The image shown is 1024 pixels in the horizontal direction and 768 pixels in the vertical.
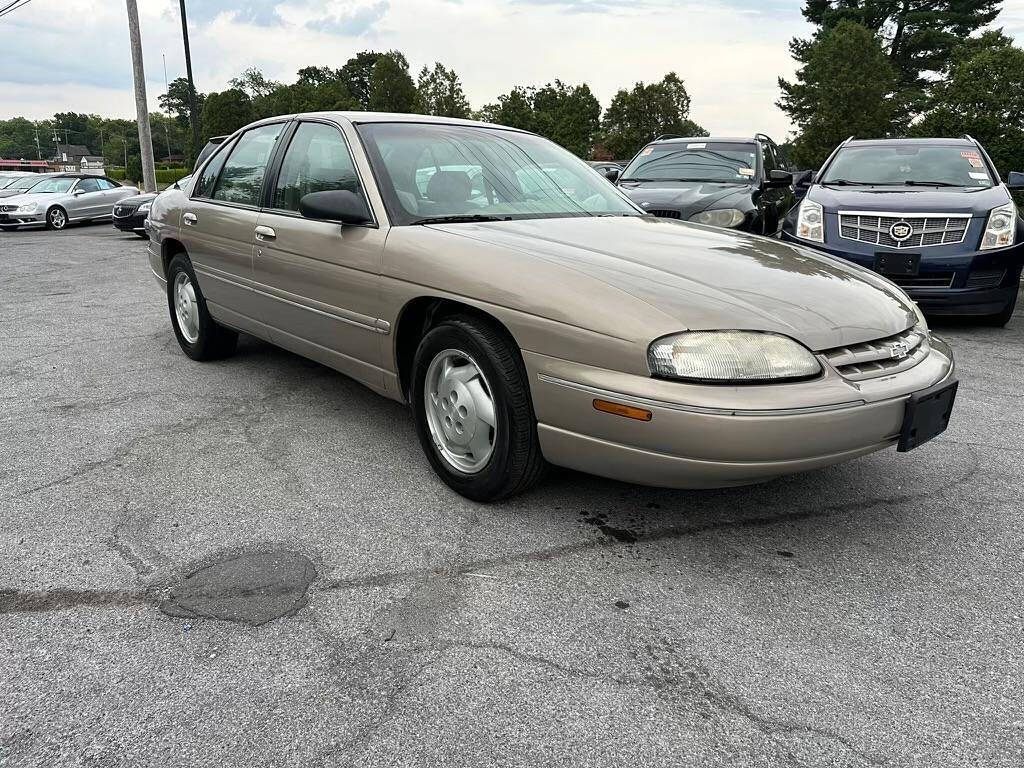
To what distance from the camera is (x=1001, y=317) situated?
21.6 ft

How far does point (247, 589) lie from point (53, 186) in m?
20.7

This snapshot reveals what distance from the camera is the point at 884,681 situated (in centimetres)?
205

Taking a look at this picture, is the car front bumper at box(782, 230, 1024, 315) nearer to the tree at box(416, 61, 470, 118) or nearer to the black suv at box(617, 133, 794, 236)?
the black suv at box(617, 133, 794, 236)

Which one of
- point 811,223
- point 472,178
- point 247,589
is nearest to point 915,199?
point 811,223

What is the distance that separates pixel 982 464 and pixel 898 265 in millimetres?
3076

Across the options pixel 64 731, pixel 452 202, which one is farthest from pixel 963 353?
pixel 64 731

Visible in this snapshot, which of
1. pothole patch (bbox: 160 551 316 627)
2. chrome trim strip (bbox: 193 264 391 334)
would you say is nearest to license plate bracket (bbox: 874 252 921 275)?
chrome trim strip (bbox: 193 264 391 334)

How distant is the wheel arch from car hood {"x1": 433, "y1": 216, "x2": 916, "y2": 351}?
28 centimetres

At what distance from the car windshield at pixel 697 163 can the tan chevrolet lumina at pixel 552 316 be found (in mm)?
4822

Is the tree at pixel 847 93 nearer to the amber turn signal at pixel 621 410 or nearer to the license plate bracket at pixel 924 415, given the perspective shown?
the license plate bracket at pixel 924 415

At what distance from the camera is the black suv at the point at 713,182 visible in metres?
Answer: 7.71

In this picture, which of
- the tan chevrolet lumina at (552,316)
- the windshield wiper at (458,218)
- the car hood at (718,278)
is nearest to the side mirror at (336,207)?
the tan chevrolet lumina at (552,316)

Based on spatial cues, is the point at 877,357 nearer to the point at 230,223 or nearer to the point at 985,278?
the point at 230,223

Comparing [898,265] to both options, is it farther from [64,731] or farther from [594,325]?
[64,731]
